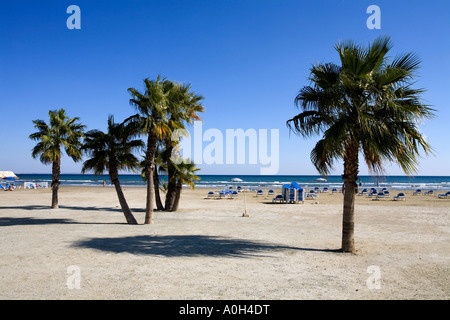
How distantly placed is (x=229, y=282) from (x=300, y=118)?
17.3 feet

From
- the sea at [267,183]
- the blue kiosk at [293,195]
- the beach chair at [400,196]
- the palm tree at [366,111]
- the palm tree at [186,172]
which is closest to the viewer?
the palm tree at [366,111]

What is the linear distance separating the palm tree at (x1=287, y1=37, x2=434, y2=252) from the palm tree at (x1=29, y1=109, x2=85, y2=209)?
1614cm

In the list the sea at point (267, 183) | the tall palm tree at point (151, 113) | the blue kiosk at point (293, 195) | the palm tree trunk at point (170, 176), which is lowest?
the sea at point (267, 183)

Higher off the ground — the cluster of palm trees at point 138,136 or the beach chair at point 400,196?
the cluster of palm trees at point 138,136

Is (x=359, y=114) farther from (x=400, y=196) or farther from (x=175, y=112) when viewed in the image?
(x=400, y=196)

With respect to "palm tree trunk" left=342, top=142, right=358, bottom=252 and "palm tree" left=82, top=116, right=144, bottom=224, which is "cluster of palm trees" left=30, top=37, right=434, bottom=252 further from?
"palm tree" left=82, top=116, right=144, bottom=224

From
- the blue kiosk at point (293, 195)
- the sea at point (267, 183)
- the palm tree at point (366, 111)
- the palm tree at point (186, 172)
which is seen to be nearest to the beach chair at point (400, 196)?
the sea at point (267, 183)

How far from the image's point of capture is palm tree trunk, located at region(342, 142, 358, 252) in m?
8.61

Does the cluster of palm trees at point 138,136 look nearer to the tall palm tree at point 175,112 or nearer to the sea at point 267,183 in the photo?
the tall palm tree at point 175,112

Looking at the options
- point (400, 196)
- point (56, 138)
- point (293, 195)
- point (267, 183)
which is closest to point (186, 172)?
point (56, 138)

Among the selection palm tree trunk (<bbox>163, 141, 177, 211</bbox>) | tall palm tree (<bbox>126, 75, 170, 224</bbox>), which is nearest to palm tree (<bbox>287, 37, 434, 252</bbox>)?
tall palm tree (<bbox>126, 75, 170, 224</bbox>)

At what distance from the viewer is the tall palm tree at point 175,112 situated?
1395 centimetres

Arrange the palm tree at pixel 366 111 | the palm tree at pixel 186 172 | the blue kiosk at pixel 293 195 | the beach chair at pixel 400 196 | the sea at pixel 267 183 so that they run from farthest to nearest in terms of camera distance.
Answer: the sea at pixel 267 183 → the beach chair at pixel 400 196 → the blue kiosk at pixel 293 195 → the palm tree at pixel 186 172 → the palm tree at pixel 366 111

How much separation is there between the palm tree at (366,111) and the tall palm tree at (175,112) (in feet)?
23.2
